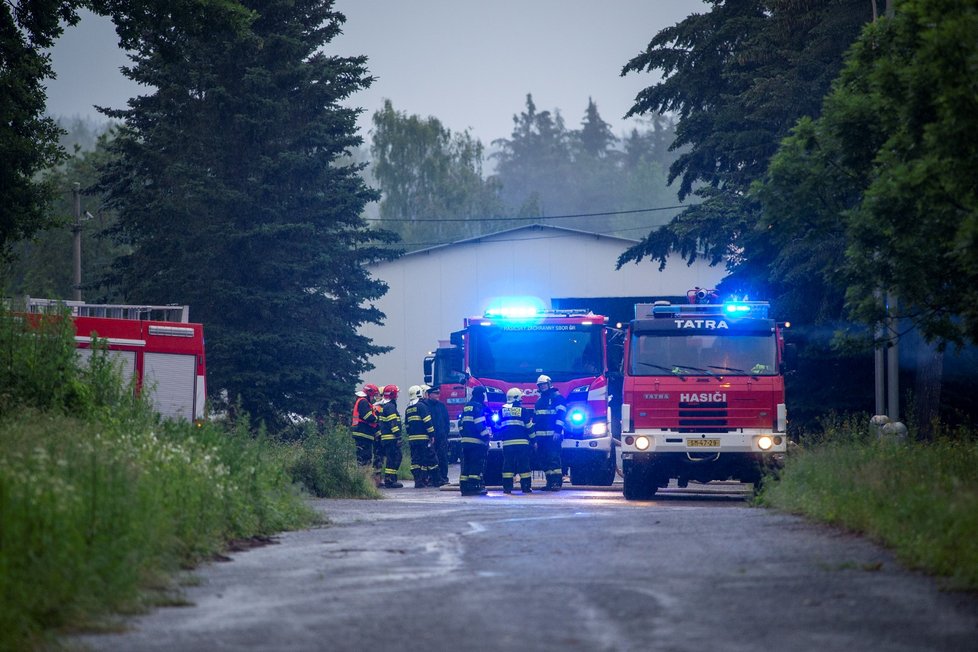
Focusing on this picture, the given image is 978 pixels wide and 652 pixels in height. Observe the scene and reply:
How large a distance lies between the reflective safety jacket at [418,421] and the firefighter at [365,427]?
0.67 meters

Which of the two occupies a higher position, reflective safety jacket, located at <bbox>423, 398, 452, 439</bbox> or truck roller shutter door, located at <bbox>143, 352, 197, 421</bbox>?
truck roller shutter door, located at <bbox>143, 352, 197, 421</bbox>

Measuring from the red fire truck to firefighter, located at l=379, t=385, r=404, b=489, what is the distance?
3160 millimetres

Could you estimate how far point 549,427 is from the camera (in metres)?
23.1

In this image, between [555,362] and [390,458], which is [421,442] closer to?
[390,458]

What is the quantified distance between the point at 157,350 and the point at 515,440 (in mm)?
6381

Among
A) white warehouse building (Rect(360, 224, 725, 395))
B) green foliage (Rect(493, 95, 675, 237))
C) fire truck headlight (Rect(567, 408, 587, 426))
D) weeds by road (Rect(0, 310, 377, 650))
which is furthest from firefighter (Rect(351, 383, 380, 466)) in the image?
green foliage (Rect(493, 95, 675, 237))

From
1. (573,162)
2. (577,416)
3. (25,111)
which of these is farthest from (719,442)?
(573,162)

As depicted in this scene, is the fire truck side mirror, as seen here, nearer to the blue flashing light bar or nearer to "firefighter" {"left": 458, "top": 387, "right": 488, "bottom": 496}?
"firefighter" {"left": 458, "top": 387, "right": 488, "bottom": 496}

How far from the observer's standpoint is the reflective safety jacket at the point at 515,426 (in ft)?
72.4

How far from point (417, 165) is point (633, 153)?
192 feet

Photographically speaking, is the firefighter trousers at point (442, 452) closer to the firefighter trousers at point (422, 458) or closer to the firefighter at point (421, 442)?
the firefighter at point (421, 442)

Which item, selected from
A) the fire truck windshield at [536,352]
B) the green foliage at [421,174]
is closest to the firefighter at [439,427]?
the fire truck windshield at [536,352]

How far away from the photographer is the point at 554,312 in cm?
2570

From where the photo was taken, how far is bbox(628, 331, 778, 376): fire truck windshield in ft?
64.4
